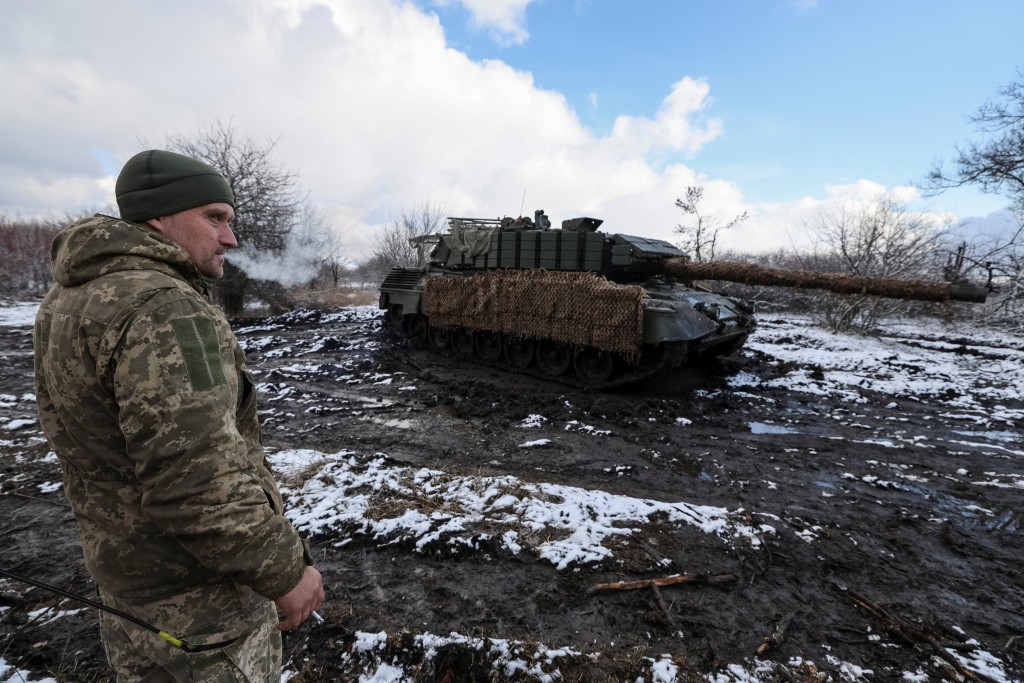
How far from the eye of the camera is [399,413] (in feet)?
21.0

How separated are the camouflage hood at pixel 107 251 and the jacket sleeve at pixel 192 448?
15cm

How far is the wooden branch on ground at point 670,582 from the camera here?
2.86 m

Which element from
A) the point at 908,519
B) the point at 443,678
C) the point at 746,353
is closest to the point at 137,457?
the point at 443,678

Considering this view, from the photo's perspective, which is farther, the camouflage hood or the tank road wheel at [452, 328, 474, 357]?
the tank road wheel at [452, 328, 474, 357]

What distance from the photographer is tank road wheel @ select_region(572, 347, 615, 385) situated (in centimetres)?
757

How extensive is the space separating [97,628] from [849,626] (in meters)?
3.82

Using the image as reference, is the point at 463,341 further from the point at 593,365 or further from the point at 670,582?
the point at 670,582

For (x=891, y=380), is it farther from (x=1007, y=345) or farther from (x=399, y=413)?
(x=399, y=413)

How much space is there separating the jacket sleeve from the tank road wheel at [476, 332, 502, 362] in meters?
7.80

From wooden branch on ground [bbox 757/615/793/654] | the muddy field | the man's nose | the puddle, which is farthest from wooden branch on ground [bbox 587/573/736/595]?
the puddle

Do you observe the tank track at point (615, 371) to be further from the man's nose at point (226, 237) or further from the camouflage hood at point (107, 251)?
the camouflage hood at point (107, 251)

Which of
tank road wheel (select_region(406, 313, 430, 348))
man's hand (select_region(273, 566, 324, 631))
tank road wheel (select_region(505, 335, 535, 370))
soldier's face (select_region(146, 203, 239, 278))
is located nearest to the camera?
man's hand (select_region(273, 566, 324, 631))

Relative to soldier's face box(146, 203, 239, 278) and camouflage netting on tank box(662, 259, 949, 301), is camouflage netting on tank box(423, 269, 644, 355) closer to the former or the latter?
camouflage netting on tank box(662, 259, 949, 301)

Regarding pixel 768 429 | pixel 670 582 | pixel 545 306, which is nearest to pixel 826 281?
pixel 768 429
